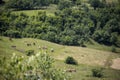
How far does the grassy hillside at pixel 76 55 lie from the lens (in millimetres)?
93000

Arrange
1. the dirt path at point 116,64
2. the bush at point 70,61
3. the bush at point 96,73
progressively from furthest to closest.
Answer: the dirt path at point 116,64, the bush at point 70,61, the bush at point 96,73

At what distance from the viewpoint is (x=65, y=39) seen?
425ft

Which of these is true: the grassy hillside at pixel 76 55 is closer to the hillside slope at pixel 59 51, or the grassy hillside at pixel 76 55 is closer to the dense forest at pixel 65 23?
the hillside slope at pixel 59 51

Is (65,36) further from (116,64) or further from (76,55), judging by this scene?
(116,64)

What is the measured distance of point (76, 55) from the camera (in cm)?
11019

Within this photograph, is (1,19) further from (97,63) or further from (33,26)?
(97,63)

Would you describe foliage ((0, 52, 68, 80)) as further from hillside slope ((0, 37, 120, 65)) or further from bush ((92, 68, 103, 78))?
hillside slope ((0, 37, 120, 65))

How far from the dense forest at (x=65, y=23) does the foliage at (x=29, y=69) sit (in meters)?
72.6

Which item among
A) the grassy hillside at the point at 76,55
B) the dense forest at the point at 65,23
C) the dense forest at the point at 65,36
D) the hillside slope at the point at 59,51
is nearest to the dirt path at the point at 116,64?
the dense forest at the point at 65,36

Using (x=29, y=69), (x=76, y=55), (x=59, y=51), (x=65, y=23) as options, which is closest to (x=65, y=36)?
(x=65, y=23)

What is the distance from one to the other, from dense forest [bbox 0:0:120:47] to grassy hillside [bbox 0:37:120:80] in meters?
11.5

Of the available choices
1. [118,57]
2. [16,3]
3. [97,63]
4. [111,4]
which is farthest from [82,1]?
[97,63]

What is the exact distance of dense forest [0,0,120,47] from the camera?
134 metres

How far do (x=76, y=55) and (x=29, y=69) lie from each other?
6388cm
